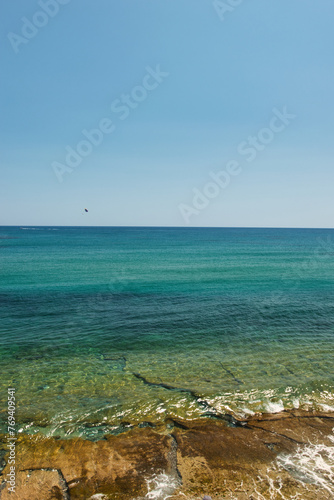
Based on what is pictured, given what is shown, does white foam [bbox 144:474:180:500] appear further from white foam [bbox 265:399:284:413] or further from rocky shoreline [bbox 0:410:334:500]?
white foam [bbox 265:399:284:413]

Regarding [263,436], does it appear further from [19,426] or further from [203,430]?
[19,426]

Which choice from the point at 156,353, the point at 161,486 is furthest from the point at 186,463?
the point at 156,353

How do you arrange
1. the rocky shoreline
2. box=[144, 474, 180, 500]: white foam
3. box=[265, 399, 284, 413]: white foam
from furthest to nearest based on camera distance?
box=[265, 399, 284, 413]: white foam < the rocky shoreline < box=[144, 474, 180, 500]: white foam

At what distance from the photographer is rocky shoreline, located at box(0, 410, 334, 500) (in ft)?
Answer: 28.0

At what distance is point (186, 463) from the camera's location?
9523 millimetres

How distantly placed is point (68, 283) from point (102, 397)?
27221 mm

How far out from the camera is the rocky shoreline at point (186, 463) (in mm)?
8539

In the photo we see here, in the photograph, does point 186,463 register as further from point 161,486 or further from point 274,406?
point 274,406

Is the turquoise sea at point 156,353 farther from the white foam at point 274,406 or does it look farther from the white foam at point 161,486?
the white foam at point 161,486

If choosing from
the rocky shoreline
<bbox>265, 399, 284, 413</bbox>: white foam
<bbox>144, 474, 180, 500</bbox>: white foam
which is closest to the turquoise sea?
<bbox>265, 399, 284, 413</bbox>: white foam

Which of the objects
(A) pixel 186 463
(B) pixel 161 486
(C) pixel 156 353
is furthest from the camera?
(C) pixel 156 353

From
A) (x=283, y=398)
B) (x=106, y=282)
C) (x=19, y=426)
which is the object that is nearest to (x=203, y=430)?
(x=283, y=398)

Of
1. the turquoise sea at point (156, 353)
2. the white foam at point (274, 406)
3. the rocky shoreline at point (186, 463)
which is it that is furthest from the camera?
the turquoise sea at point (156, 353)

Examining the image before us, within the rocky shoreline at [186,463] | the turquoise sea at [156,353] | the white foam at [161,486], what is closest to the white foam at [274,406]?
the turquoise sea at [156,353]
